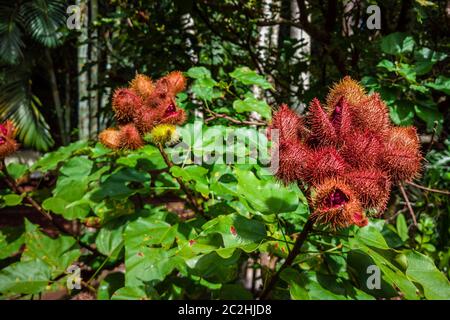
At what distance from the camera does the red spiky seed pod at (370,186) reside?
0.77 m

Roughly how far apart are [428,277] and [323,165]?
15.5 inches

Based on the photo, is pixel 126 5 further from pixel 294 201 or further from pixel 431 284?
pixel 431 284

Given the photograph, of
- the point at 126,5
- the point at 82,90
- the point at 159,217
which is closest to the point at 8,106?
the point at 82,90

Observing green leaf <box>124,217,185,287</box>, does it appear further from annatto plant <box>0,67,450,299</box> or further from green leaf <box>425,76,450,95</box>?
green leaf <box>425,76,450,95</box>

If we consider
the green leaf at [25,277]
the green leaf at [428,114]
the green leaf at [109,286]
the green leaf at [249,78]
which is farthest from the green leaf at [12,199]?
the green leaf at [428,114]

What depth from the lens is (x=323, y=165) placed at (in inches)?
30.6

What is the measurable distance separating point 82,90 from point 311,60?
3700 millimetres

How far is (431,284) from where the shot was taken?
2.81ft

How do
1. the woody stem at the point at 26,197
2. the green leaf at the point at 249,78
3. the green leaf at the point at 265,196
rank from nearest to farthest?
the green leaf at the point at 265,196 < the woody stem at the point at 26,197 < the green leaf at the point at 249,78

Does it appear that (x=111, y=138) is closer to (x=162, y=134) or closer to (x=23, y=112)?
(x=162, y=134)

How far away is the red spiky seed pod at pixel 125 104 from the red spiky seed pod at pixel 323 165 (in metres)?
0.55

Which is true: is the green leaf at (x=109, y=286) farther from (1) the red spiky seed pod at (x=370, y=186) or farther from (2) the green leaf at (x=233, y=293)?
(1) the red spiky seed pod at (x=370, y=186)

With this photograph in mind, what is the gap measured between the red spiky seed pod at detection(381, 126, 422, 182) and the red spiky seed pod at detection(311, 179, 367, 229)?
0.45 ft

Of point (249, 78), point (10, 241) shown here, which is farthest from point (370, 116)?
point (10, 241)
